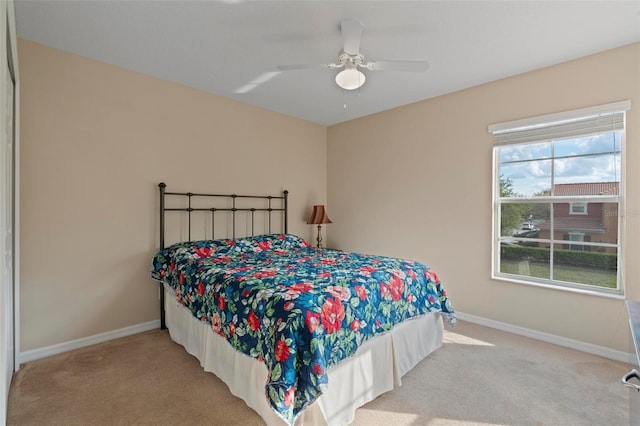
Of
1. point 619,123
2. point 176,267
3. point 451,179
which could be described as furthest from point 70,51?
point 619,123

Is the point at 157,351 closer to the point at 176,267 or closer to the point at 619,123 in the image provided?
the point at 176,267

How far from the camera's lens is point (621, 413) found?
Answer: 1887mm

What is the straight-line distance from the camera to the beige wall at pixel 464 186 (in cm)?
258

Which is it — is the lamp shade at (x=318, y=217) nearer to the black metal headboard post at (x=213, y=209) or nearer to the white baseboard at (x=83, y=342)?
the black metal headboard post at (x=213, y=209)

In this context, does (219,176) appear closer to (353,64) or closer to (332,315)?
(353,64)

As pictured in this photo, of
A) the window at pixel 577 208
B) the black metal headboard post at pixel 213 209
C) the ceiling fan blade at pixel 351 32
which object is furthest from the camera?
the black metal headboard post at pixel 213 209

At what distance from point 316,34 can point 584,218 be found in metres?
2.80

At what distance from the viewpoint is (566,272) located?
2.91 metres

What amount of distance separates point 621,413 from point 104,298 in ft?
12.9

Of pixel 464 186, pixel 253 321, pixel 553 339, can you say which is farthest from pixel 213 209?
pixel 553 339

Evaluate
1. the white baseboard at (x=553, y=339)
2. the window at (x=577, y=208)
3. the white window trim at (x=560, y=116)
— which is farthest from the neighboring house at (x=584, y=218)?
the white baseboard at (x=553, y=339)

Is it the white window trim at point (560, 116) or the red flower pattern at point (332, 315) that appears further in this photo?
the white window trim at point (560, 116)

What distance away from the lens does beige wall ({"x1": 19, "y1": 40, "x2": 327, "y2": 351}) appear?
254 centimetres

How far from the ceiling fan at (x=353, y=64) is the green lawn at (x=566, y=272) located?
2.22 metres
